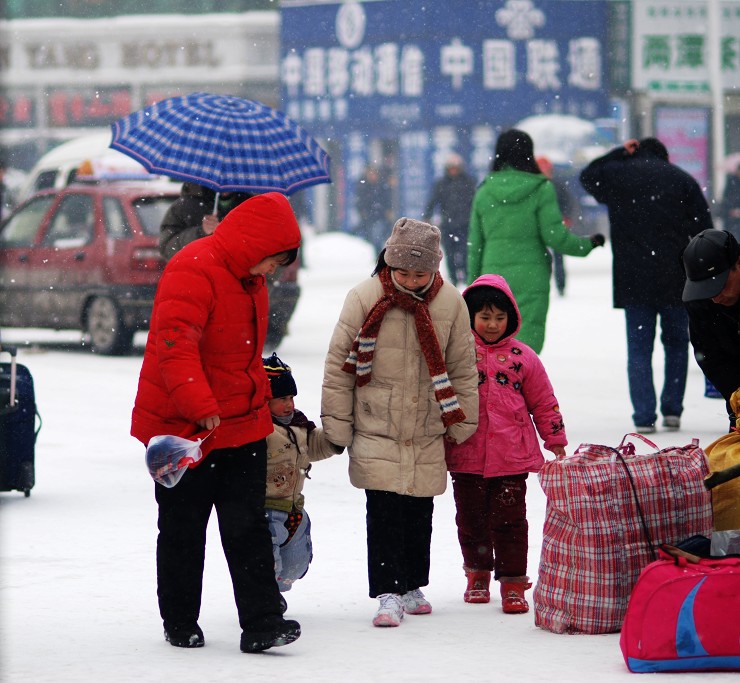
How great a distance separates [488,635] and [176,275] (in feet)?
4.99

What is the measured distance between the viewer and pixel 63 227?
14.9 meters

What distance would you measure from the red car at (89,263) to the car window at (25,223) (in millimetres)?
13

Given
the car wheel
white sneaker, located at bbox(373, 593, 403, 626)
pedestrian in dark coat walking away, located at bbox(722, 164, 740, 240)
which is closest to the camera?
white sneaker, located at bbox(373, 593, 403, 626)

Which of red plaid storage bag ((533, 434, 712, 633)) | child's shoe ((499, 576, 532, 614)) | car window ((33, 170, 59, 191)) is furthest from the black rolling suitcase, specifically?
car window ((33, 170, 59, 191))

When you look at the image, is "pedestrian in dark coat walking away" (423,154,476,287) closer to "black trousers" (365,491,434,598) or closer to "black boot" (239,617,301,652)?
"black trousers" (365,491,434,598)

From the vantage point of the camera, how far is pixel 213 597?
5.91 m

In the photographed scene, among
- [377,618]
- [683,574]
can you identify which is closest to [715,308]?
[683,574]

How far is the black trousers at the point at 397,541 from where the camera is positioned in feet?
18.4

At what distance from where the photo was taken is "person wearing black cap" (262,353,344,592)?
5.47 metres

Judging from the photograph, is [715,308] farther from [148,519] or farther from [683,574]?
[148,519]

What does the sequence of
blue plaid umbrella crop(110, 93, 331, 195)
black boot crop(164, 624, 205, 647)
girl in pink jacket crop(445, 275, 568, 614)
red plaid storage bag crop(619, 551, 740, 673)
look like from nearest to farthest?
red plaid storage bag crop(619, 551, 740, 673) → black boot crop(164, 624, 205, 647) → girl in pink jacket crop(445, 275, 568, 614) → blue plaid umbrella crop(110, 93, 331, 195)

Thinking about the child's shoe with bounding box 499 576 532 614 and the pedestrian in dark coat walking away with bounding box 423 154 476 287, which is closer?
the child's shoe with bounding box 499 576 532 614

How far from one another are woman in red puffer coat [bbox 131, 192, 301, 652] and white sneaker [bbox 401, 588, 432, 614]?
581 millimetres

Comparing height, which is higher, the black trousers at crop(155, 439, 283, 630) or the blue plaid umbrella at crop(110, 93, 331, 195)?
the blue plaid umbrella at crop(110, 93, 331, 195)
